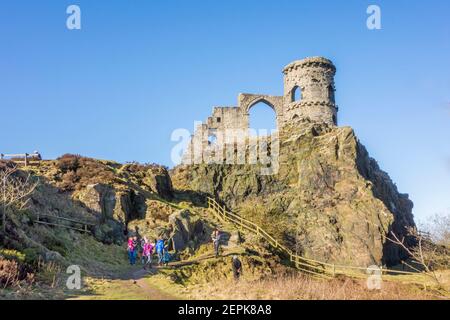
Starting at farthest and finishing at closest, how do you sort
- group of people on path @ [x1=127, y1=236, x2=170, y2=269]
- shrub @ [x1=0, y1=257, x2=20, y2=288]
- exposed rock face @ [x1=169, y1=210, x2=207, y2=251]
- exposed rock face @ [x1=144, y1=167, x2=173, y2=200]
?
exposed rock face @ [x1=144, y1=167, x2=173, y2=200] → exposed rock face @ [x1=169, y1=210, x2=207, y2=251] → group of people on path @ [x1=127, y1=236, x2=170, y2=269] → shrub @ [x1=0, y1=257, x2=20, y2=288]

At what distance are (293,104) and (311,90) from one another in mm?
2874

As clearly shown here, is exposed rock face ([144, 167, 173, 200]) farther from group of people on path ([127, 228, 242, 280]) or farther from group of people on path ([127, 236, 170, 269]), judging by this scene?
group of people on path ([127, 236, 170, 269])

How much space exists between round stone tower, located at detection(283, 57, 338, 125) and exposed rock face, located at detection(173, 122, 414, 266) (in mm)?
7002

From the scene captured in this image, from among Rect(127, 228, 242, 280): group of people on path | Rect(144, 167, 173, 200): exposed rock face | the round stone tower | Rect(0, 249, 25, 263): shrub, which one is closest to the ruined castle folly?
the round stone tower

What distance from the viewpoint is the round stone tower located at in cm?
5803

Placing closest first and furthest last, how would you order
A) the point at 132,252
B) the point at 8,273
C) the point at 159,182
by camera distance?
the point at 8,273 < the point at 132,252 < the point at 159,182

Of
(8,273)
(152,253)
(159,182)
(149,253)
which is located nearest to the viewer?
(8,273)

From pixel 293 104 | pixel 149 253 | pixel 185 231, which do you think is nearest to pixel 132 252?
pixel 149 253

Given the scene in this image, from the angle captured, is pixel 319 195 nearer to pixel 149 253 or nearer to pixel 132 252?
pixel 132 252

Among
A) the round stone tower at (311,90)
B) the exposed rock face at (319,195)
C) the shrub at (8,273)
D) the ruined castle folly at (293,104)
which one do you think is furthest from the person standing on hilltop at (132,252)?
the round stone tower at (311,90)

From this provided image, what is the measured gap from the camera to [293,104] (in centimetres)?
5894

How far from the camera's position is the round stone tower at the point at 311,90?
5803 centimetres

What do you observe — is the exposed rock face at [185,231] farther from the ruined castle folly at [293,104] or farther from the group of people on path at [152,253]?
the ruined castle folly at [293,104]
